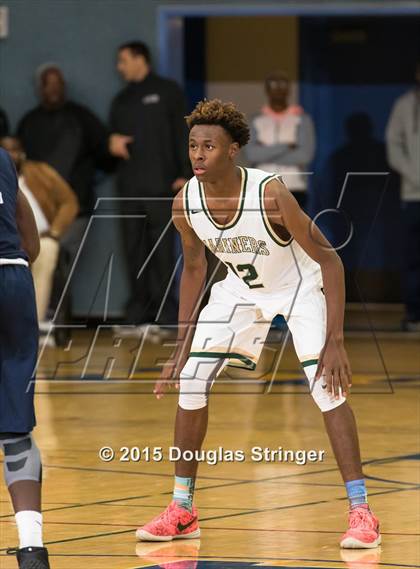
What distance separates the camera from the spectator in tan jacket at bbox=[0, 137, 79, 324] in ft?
42.0

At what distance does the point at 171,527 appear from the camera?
6129 millimetres

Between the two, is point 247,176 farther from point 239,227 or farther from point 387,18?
point 387,18

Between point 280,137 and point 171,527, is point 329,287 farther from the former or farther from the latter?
point 280,137

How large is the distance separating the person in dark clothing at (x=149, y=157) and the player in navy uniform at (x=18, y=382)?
8370 millimetres

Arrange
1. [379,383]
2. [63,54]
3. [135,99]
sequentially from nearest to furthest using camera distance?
[379,383] < [135,99] < [63,54]

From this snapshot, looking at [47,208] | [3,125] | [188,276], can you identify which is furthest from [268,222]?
[3,125]

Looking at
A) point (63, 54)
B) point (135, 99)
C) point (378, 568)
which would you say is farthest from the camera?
point (63, 54)

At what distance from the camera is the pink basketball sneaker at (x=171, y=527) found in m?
6.10

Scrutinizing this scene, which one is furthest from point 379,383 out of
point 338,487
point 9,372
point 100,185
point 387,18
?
point 387,18

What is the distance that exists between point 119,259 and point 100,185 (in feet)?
2.38

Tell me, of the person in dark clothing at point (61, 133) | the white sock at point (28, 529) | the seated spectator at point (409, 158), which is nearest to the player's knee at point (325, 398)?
the white sock at point (28, 529)

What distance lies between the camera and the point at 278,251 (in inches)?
247

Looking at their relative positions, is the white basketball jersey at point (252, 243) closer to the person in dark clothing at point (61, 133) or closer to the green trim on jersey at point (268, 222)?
the green trim on jersey at point (268, 222)

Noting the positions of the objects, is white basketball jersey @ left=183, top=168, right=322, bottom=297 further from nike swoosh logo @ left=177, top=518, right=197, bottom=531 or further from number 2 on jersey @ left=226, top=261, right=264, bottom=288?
nike swoosh logo @ left=177, top=518, right=197, bottom=531
